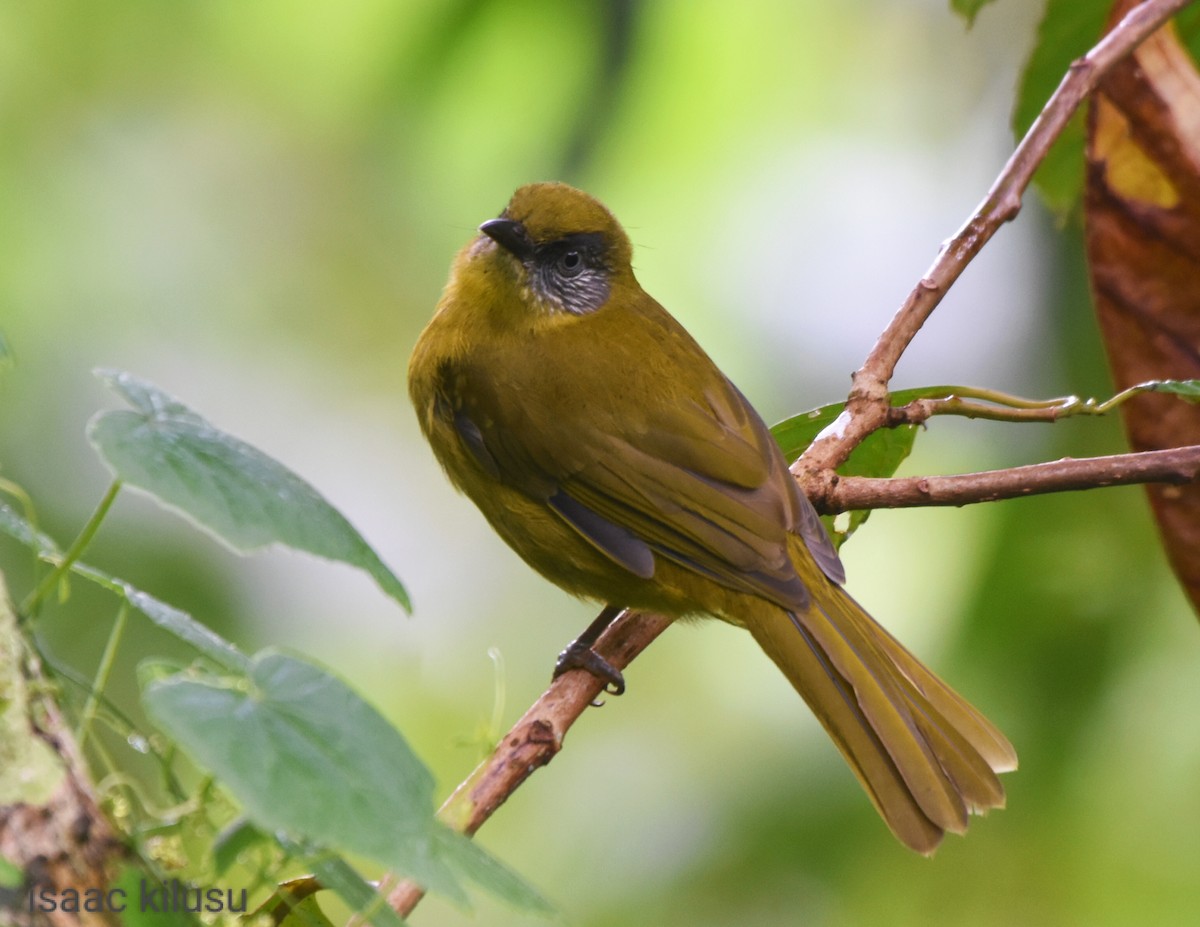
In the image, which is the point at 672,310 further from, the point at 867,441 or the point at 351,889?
the point at 351,889

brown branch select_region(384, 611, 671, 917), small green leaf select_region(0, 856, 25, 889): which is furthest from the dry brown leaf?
small green leaf select_region(0, 856, 25, 889)

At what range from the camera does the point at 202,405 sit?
461 centimetres

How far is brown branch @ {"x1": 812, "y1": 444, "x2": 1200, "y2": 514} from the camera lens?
6.53ft

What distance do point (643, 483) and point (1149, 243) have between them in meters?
1.09

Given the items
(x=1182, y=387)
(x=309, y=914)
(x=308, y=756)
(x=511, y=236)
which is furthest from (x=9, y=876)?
(x=511, y=236)

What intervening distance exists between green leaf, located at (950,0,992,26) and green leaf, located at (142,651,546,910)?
218cm

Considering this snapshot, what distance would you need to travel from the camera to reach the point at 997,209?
8.35 ft

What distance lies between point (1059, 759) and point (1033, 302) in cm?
132

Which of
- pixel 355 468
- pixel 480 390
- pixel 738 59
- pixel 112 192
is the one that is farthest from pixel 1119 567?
pixel 112 192

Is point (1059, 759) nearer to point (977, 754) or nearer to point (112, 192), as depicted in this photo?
point (977, 754)

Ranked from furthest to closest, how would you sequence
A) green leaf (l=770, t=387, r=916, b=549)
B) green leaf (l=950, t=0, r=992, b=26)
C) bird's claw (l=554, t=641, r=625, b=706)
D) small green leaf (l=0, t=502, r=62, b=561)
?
→ green leaf (l=950, t=0, r=992, b=26) < green leaf (l=770, t=387, r=916, b=549) < bird's claw (l=554, t=641, r=625, b=706) < small green leaf (l=0, t=502, r=62, b=561)

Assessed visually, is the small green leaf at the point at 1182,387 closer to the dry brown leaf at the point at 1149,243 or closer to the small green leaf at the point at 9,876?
the dry brown leaf at the point at 1149,243

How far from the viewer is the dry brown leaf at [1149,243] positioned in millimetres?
2551

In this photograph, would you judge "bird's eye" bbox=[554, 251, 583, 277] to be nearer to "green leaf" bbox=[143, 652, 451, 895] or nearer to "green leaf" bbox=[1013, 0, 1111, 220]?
"green leaf" bbox=[1013, 0, 1111, 220]
